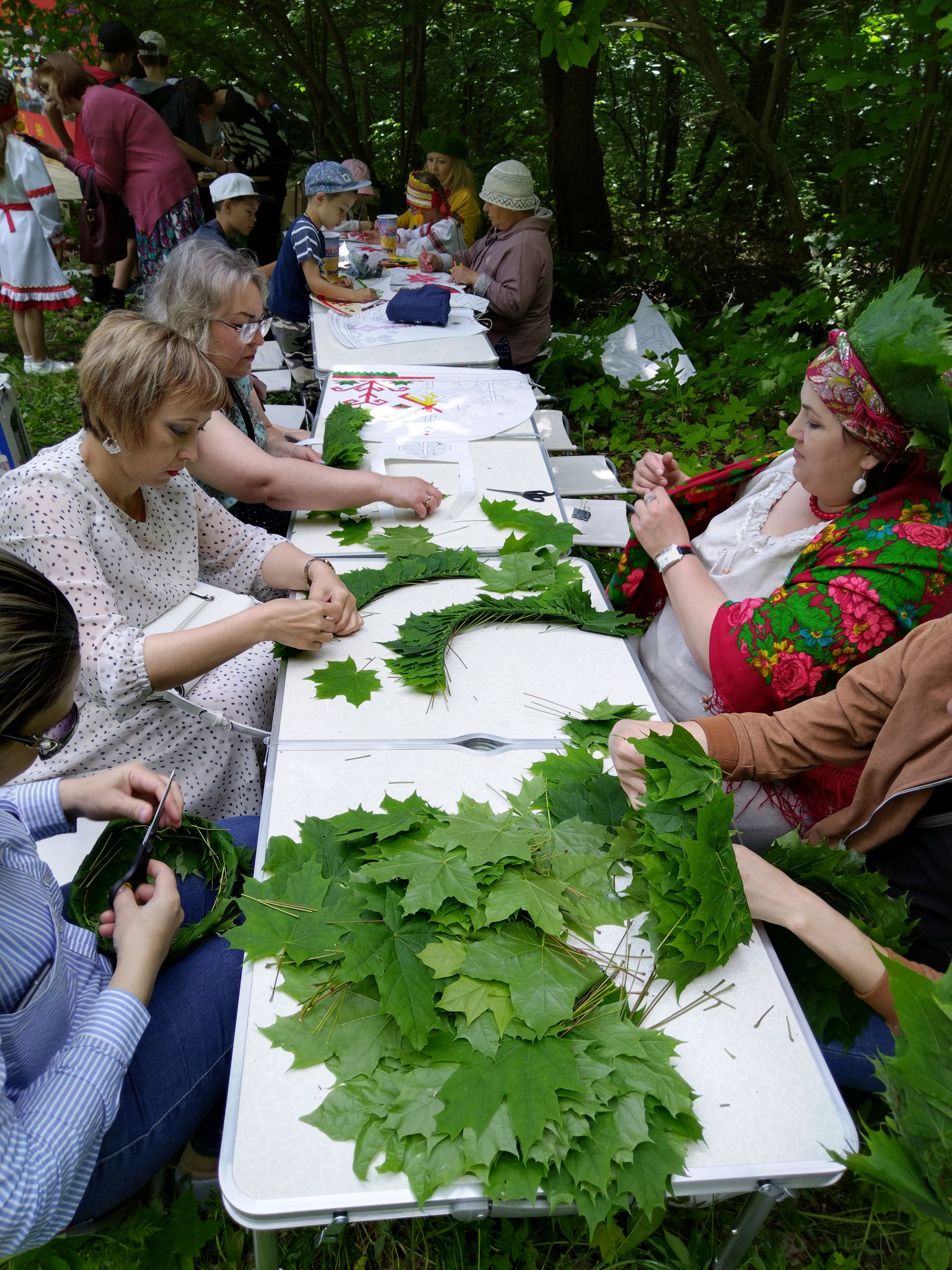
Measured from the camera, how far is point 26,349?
6.41 meters

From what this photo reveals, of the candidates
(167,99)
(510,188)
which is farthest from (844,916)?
(167,99)

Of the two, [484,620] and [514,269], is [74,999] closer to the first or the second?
[484,620]

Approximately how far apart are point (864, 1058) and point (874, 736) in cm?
66

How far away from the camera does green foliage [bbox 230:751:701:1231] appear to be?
1117 mm

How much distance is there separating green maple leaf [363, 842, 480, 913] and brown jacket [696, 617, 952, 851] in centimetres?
64

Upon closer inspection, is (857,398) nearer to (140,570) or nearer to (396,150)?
(140,570)

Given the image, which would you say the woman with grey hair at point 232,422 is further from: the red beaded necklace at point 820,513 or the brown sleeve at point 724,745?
the brown sleeve at point 724,745

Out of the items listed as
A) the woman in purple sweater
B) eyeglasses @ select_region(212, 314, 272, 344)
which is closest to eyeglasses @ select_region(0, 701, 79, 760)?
eyeglasses @ select_region(212, 314, 272, 344)

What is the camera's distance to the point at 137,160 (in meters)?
5.89

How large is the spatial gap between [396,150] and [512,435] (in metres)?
9.54

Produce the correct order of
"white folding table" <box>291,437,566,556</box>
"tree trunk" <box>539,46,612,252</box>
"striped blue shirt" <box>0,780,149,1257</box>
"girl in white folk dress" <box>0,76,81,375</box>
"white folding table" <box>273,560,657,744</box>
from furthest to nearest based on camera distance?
"tree trunk" <box>539,46,612,252</box>, "girl in white folk dress" <box>0,76,81,375</box>, "white folding table" <box>291,437,566,556</box>, "white folding table" <box>273,560,657,744</box>, "striped blue shirt" <box>0,780,149,1257</box>

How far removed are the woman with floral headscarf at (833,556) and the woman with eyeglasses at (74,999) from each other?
134 cm

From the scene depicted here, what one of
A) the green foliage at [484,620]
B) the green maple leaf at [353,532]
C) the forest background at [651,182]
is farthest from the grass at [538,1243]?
the green maple leaf at [353,532]

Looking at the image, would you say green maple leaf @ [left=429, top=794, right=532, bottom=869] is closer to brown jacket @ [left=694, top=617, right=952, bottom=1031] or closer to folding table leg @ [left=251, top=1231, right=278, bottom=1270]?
brown jacket @ [left=694, top=617, right=952, bottom=1031]
